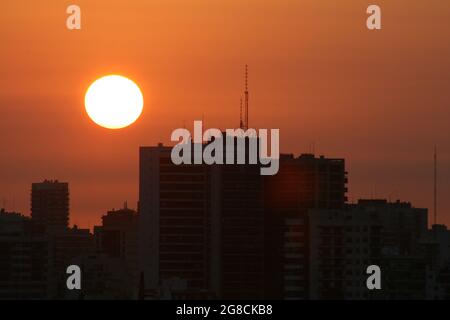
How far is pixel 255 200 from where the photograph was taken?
581 ft

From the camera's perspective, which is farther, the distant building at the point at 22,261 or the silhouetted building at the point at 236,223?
the silhouetted building at the point at 236,223

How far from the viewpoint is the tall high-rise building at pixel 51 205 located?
546 ft

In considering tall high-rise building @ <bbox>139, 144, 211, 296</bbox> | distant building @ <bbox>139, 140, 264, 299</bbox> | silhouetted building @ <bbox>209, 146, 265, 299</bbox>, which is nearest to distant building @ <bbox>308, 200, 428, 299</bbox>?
silhouetted building @ <bbox>209, 146, 265, 299</bbox>

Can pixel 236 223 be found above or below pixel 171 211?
below

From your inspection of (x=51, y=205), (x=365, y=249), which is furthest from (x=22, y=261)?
(x=365, y=249)

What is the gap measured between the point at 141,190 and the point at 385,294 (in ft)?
148

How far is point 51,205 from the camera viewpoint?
167 metres

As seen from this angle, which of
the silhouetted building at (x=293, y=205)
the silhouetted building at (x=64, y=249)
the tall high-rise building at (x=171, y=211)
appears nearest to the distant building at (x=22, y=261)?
the silhouetted building at (x=64, y=249)

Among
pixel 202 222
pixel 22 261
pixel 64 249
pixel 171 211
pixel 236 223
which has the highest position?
pixel 171 211

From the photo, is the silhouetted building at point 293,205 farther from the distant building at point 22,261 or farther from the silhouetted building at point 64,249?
the distant building at point 22,261

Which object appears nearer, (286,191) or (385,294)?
(385,294)

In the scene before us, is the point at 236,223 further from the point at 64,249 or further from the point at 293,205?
the point at 64,249
